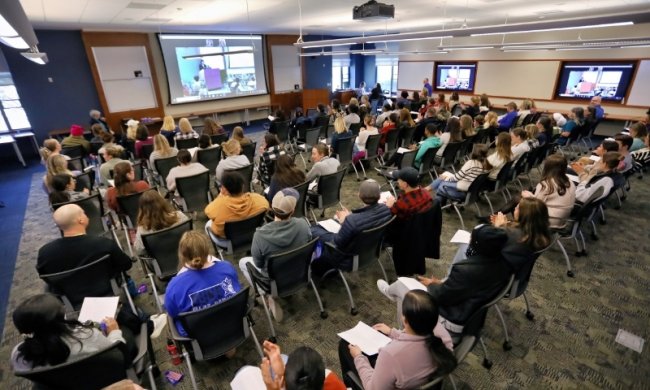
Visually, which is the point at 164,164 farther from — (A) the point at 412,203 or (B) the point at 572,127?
(B) the point at 572,127

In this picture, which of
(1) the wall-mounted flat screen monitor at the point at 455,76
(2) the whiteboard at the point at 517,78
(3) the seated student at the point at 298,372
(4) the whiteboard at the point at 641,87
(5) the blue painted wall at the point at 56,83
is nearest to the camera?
(3) the seated student at the point at 298,372

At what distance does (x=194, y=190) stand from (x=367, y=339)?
3.00m

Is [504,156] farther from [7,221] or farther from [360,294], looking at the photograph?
[7,221]

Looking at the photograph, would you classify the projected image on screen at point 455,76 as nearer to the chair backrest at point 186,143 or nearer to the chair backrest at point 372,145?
the chair backrest at point 372,145

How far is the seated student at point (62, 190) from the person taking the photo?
3.33 metres

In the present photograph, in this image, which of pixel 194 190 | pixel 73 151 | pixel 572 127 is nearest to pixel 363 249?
pixel 194 190

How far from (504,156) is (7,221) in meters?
7.79

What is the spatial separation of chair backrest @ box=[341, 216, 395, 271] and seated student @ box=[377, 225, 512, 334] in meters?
0.59

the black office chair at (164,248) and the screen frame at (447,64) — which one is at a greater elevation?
the screen frame at (447,64)

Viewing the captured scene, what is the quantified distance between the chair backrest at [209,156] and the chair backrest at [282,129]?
252cm

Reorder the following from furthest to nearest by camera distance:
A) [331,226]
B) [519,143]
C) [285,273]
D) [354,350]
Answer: [519,143]
[331,226]
[285,273]
[354,350]

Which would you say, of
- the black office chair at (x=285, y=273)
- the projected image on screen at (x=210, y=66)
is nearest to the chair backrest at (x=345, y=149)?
the black office chair at (x=285, y=273)

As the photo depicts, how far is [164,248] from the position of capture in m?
2.76

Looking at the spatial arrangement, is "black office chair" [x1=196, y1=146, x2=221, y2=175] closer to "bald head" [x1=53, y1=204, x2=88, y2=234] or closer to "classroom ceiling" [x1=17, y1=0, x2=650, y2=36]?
"classroom ceiling" [x1=17, y1=0, x2=650, y2=36]
